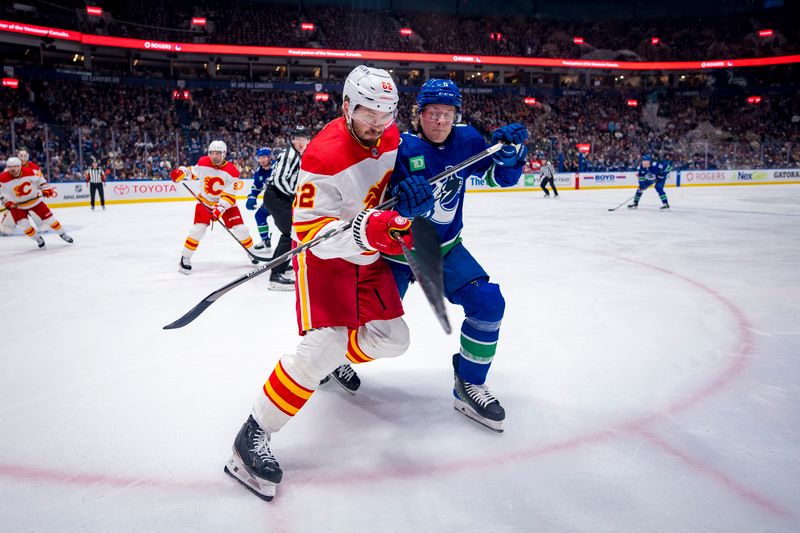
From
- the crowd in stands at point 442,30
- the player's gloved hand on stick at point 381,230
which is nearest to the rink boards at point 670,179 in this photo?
the crowd in stands at point 442,30

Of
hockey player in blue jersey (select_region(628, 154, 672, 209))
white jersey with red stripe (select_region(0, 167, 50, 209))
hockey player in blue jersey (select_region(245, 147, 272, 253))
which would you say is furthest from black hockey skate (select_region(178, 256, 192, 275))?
hockey player in blue jersey (select_region(628, 154, 672, 209))

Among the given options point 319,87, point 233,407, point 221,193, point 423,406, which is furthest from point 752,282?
point 319,87

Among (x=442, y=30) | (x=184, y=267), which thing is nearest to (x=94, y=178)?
(x=184, y=267)

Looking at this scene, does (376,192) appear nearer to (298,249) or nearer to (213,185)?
(298,249)

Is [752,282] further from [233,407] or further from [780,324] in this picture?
[233,407]

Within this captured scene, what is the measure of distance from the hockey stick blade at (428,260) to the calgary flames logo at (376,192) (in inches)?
21.1

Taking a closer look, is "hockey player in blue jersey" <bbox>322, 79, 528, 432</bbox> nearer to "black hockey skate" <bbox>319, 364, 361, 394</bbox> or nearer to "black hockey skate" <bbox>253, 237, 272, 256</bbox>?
"black hockey skate" <bbox>319, 364, 361, 394</bbox>

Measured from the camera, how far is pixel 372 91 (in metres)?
2.08

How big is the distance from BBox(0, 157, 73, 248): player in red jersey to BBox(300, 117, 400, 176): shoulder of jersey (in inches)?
288

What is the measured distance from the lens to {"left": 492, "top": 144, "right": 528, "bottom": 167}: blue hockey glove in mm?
2652

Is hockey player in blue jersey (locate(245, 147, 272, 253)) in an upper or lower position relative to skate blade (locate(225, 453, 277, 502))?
upper

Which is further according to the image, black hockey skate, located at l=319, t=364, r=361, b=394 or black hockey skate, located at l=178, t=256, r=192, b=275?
black hockey skate, located at l=178, t=256, r=192, b=275

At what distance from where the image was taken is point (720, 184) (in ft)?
66.9

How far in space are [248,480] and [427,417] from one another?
899 mm
